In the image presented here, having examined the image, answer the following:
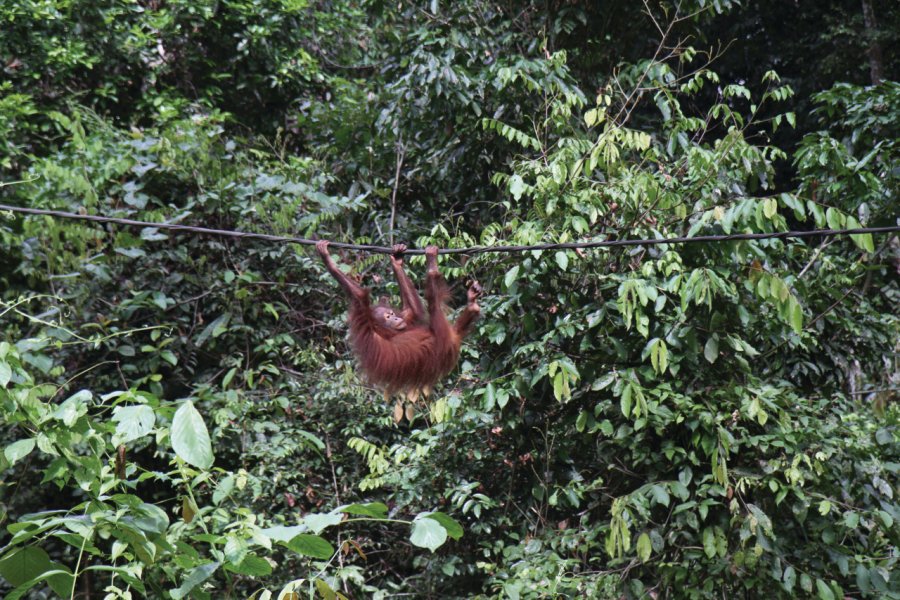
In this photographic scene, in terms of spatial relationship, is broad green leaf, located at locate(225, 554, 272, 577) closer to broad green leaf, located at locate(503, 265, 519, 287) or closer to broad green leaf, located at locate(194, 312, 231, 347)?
broad green leaf, located at locate(503, 265, 519, 287)

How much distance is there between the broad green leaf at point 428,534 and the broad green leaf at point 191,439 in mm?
391

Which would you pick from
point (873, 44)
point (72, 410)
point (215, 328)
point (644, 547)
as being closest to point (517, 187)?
point (644, 547)

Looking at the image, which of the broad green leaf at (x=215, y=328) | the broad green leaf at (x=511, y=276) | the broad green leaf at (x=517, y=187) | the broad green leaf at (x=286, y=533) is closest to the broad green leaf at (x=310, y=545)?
the broad green leaf at (x=286, y=533)

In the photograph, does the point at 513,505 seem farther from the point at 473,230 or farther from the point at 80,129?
the point at 80,129

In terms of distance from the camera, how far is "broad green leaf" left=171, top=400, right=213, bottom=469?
153 centimetres

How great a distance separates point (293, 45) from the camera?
7.59 meters

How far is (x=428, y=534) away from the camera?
5.11 feet

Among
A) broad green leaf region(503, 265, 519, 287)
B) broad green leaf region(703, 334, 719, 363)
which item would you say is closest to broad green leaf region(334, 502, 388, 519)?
broad green leaf region(503, 265, 519, 287)

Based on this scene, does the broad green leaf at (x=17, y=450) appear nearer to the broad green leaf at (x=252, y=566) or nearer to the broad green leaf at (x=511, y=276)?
the broad green leaf at (x=252, y=566)

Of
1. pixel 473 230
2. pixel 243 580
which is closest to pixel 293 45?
pixel 473 230

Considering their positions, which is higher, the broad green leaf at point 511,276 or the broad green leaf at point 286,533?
the broad green leaf at point 286,533

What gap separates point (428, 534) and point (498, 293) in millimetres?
3419

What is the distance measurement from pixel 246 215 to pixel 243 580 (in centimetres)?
237

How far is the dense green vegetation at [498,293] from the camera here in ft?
12.9
